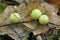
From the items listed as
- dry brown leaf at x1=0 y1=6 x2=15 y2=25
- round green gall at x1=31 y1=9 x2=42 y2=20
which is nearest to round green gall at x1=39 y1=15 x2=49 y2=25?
round green gall at x1=31 y1=9 x2=42 y2=20

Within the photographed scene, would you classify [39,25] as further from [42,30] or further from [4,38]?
[4,38]

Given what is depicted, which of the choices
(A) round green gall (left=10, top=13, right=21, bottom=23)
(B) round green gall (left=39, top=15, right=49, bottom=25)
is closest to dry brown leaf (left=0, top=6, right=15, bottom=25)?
(A) round green gall (left=10, top=13, right=21, bottom=23)

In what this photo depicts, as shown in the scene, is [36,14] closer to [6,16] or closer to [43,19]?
[43,19]

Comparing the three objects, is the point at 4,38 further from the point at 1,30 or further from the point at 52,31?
the point at 52,31

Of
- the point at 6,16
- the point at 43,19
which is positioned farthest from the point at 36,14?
the point at 6,16

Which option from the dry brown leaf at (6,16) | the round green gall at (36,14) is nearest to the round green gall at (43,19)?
the round green gall at (36,14)

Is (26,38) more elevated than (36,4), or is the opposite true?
(36,4)

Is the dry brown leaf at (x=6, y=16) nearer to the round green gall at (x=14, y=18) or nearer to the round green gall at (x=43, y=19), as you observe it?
the round green gall at (x=14, y=18)

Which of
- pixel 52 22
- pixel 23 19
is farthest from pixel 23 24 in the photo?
pixel 52 22

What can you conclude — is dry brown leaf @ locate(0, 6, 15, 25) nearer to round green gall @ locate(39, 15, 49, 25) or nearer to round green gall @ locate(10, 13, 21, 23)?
round green gall @ locate(10, 13, 21, 23)

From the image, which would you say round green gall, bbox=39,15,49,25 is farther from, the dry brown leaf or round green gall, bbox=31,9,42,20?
the dry brown leaf
